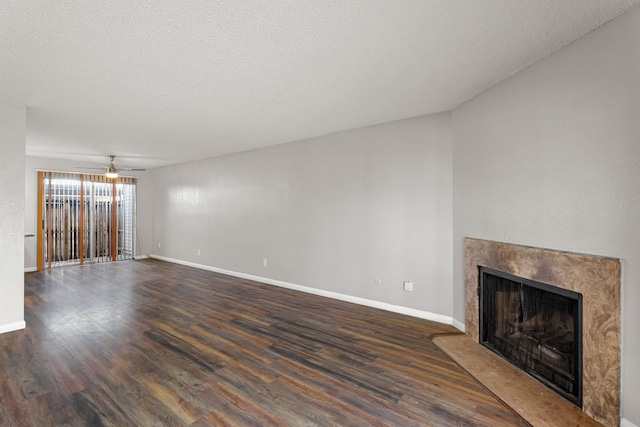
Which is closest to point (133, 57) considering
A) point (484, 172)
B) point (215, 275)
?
point (484, 172)

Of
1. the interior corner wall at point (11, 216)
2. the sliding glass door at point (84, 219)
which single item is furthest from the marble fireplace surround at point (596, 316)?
the sliding glass door at point (84, 219)

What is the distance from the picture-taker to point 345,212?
4527 mm

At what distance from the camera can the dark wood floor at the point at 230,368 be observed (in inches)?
78.0

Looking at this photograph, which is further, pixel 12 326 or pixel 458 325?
pixel 458 325

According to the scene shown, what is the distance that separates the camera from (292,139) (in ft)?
16.8

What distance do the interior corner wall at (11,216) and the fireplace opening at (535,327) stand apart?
16.9ft

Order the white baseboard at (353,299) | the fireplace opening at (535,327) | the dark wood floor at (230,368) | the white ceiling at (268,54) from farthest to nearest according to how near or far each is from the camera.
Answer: the white baseboard at (353,299) < the fireplace opening at (535,327) < the dark wood floor at (230,368) < the white ceiling at (268,54)

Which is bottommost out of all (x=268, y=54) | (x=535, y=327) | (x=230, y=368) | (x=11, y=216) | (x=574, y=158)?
(x=230, y=368)

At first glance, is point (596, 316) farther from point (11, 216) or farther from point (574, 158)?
point (11, 216)

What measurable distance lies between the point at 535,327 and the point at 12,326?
543 cm

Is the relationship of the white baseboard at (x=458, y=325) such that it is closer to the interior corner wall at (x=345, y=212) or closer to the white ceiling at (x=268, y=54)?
the interior corner wall at (x=345, y=212)

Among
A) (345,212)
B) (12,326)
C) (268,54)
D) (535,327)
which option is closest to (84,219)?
(12,326)

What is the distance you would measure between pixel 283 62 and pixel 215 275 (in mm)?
5070

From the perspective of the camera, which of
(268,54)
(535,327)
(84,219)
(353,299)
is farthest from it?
(84,219)
